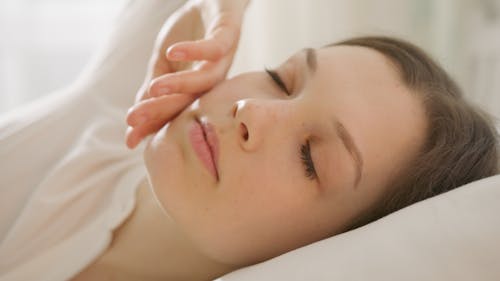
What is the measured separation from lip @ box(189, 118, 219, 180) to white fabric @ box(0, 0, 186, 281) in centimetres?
A: 27

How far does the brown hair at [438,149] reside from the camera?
86cm

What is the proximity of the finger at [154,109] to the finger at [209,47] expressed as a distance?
0.22ft

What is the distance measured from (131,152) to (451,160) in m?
0.63

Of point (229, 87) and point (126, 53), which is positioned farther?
point (126, 53)

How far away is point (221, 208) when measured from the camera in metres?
0.80

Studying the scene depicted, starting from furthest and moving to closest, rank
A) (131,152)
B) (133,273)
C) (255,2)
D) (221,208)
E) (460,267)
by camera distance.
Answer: (255,2) < (131,152) < (133,273) < (221,208) < (460,267)

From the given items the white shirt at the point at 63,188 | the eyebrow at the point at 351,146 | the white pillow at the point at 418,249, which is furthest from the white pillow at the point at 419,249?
the white shirt at the point at 63,188

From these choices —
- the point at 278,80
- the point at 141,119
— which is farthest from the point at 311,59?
the point at 141,119

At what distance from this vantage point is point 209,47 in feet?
3.01

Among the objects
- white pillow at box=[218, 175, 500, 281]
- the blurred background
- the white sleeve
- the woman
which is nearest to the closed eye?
the woman

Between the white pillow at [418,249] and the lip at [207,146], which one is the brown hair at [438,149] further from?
the lip at [207,146]

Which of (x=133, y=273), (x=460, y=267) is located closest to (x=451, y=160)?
(x=460, y=267)

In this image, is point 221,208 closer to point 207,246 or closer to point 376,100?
point 207,246

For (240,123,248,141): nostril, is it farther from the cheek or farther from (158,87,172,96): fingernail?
(158,87,172,96): fingernail
